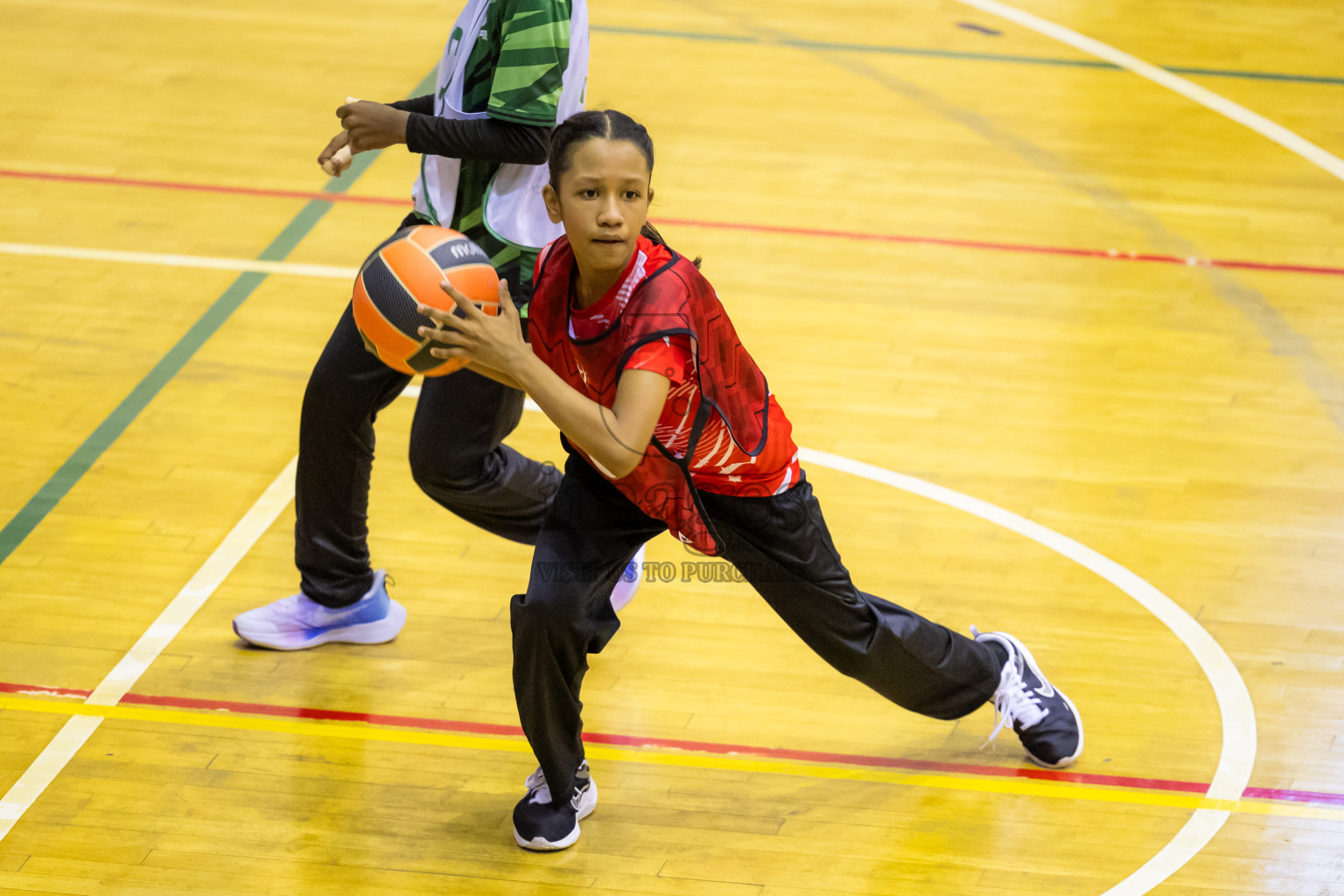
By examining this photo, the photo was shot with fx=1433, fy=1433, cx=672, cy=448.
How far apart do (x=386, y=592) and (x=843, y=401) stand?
1.83 m

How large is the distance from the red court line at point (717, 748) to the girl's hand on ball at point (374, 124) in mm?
1467

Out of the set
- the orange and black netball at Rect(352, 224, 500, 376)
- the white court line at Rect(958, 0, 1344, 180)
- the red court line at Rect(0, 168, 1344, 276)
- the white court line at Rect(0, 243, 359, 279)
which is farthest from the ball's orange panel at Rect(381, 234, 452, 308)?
the white court line at Rect(958, 0, 1344, 180)

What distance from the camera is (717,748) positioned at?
12.0 ft

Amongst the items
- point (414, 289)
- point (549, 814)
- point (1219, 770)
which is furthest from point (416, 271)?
point (1219, 770)

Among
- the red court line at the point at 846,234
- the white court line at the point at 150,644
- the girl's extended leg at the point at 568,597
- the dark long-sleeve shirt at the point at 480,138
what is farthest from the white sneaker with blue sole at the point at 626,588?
the red court line at the point at 846,234

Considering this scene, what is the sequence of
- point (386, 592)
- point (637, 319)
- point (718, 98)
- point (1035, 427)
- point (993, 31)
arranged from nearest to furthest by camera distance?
point (637, 319) < point (386, 592) < point (1035, 427) < point (718, 98) < point (993, 31)

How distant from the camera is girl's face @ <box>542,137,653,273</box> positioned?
269 centimetres

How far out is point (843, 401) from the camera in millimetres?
5129

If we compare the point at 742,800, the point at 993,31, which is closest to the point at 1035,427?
the point at 742,800

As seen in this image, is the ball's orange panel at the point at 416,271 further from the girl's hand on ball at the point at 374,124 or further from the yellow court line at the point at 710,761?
the yellow court line at the point at 710,761

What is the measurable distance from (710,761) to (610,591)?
72cm

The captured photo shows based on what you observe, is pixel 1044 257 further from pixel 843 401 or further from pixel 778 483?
pixel 778 483

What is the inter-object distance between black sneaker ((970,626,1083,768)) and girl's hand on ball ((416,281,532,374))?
1.58 meters

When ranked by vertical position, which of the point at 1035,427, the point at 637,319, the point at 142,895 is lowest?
the point at 142,895
